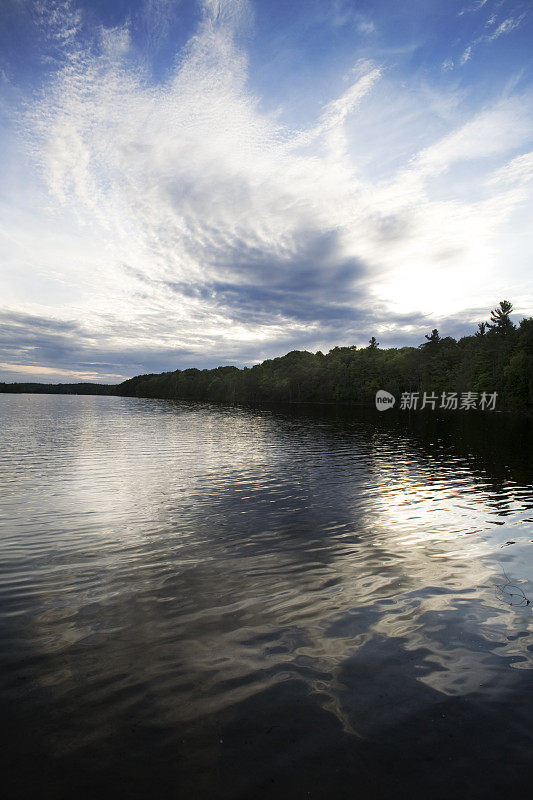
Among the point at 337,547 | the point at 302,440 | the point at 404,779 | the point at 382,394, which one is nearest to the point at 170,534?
the point at 337,547

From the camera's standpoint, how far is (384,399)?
19200cm

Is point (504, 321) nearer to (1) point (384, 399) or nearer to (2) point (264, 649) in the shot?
(1) point (384, 399)

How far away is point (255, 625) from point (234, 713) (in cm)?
280

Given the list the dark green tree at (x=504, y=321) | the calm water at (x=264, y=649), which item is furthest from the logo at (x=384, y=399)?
the calm water at (x=264, y=649)

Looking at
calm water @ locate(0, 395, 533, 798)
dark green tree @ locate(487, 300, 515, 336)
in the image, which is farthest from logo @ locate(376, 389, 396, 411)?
calm water @ locate(0, 395, 533, 798)

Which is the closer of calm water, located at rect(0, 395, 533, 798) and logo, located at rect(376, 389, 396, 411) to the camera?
calm water, located at rect(0, 395, 533, 798)

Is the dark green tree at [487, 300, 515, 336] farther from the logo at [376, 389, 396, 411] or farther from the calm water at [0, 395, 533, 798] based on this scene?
the calm water at [0, 395, 533, 798]

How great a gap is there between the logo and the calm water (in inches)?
6687

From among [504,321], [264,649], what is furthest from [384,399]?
[264,649]

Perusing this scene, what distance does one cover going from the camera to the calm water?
5.51 meters

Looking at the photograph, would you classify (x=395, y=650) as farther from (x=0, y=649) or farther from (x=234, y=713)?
(x=0, y=649)

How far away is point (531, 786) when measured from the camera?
17.4 ft

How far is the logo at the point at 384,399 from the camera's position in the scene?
18396 cm

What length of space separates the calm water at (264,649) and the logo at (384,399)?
169858 millimetres
